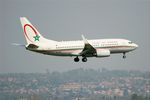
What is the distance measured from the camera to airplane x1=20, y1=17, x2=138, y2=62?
463ft

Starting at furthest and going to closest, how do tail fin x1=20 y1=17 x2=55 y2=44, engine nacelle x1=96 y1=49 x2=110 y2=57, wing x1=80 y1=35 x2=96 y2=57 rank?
tail fin x1=20 y1=17 x2=55 y2=44 < engine nacelle x1=96 y1=49 x2=110 y2=57 < wing x1=80 y1=35 x2=96 y2=57

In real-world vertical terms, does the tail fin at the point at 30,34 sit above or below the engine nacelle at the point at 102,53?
above

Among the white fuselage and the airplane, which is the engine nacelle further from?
the white fuselage

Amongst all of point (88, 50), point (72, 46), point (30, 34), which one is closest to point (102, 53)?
point (88, 50)

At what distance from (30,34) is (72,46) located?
362 inches

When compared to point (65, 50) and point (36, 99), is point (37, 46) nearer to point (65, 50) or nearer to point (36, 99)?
point (65, 50)

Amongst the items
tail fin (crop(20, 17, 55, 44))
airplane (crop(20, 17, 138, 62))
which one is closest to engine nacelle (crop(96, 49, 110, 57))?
airplane (crop(20, 17, 138, 62))

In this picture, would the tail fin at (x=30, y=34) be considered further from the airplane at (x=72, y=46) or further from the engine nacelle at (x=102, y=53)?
the engine nacelle at (x=102, y=53)

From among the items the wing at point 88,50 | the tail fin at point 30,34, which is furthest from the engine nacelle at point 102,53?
the tail fin at point 30,34

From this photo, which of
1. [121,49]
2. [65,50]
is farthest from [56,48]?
[121,49]

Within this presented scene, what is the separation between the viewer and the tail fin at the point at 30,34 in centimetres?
14338

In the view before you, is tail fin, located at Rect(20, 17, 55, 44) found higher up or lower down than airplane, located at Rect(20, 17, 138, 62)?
higher up

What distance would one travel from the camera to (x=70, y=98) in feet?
612

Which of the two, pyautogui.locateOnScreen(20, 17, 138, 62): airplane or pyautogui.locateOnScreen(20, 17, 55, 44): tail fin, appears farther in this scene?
pyautogui.locateOnScreen(20, 17, 55, 44): tail fin
